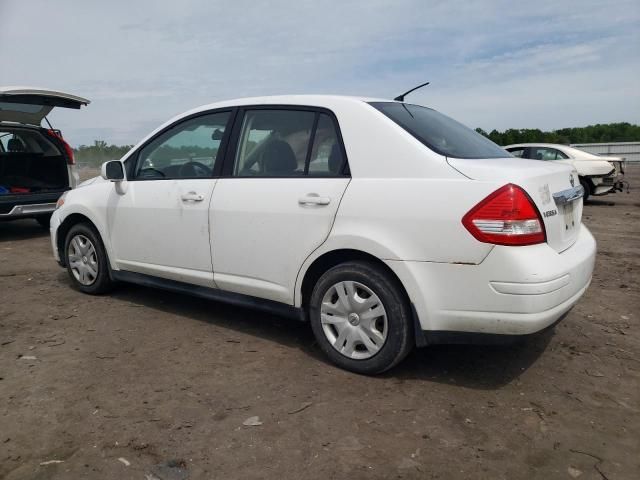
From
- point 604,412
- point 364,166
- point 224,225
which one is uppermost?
point 364,166

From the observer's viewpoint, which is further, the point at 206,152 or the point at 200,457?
the point at 206,152

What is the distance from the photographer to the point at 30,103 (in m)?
7.59

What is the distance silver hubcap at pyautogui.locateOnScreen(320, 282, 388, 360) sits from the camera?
3174 mm

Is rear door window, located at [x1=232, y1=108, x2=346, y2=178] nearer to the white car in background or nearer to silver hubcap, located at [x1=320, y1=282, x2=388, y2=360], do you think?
silver hubcap, located at [x1=320, y1=282, x2=388, y2=360]

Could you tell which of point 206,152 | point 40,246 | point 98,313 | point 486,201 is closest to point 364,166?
point 486,201

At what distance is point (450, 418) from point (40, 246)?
275 inches

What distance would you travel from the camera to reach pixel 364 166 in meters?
3.23

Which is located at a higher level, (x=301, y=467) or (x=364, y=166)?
(x=364, y=166)

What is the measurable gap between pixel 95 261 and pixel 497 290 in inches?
144

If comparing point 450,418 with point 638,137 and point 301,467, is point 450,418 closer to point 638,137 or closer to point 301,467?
point 301,467

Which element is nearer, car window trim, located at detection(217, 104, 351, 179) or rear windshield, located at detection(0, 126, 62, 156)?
car window trim, located at detection(217, 104, 351, 179)

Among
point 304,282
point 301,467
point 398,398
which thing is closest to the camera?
point 301,467

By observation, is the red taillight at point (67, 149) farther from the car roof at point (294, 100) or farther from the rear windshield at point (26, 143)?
the car roof at point (294, 100)

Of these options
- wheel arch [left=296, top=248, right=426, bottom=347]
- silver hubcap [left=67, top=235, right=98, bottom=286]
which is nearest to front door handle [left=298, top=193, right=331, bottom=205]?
wheel arch [left=296, top=248, right=426, bottom=347]
